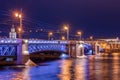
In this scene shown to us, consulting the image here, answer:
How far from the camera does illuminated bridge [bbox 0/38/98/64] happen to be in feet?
260

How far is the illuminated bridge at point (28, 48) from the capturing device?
79375 millimetres

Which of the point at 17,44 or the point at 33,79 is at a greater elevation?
the point at 17,44

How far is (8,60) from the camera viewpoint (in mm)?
84250

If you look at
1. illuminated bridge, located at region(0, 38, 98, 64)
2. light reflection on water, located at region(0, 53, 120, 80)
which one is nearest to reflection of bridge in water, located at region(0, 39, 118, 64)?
illuminated bridge, located at region(0, 38, 98, 64)

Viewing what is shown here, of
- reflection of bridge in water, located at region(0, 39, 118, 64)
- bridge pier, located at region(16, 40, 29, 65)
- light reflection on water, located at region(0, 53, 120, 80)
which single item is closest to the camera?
light reflection on water, located at region(0, 53, 120, 80)

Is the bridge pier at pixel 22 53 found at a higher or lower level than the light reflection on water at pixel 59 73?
higher

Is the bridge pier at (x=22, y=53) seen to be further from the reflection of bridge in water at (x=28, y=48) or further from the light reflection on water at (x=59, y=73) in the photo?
the light reflection on water at (x=59, y=73)

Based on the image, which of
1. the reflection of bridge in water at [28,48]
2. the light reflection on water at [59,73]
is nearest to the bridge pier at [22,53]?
the reflection of bridge in water at [28,48]

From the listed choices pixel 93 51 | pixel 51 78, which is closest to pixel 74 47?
pixel 93 51

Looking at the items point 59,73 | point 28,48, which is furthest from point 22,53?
point 28,48

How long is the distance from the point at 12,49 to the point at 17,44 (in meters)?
5.33

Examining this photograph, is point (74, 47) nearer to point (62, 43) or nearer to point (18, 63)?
point (62, 43)

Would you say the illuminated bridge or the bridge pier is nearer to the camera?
the bridge pier

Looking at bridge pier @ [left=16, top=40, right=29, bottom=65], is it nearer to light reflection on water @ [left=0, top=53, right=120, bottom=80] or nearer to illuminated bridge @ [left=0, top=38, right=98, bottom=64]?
illuminated bridge @ [left=0, top=38, right=98, bottom=64]
